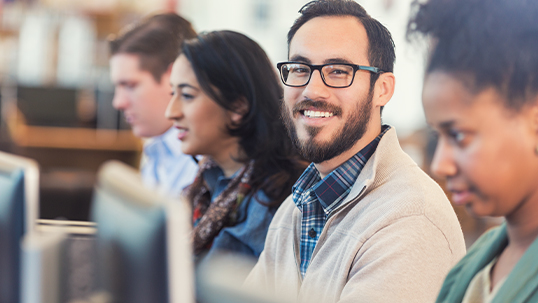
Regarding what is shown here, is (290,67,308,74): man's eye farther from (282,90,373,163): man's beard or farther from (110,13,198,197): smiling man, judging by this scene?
(110,13,198,197): smiling man

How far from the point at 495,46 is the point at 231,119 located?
120 centimetres

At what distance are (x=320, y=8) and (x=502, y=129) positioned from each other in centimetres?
76

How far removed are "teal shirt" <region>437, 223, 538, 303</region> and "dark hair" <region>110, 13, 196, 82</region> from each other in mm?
1826

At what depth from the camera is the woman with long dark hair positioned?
1.72 m

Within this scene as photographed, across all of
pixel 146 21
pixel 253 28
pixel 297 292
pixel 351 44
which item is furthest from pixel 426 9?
pixel 253 28

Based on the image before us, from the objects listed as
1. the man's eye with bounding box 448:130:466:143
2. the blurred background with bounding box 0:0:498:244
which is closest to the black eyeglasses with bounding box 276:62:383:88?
the man's eye with bounding box 448:130:466:143

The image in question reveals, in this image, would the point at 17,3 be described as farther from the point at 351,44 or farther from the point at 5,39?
the point at 351,44

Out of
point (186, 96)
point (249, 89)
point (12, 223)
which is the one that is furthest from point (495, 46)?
point (186, 96)

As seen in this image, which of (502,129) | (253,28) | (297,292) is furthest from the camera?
(253,28)

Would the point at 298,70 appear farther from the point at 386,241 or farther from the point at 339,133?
the point at 386,241

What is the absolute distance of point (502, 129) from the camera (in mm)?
676

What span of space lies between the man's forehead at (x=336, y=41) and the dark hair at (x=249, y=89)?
0.47 m

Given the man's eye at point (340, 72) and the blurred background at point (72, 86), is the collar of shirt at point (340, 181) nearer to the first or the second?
the man's eye at point (340, 72)

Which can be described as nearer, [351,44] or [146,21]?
[351,44]
